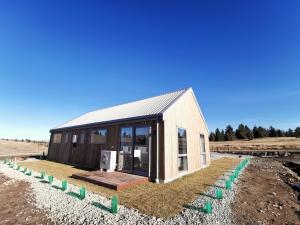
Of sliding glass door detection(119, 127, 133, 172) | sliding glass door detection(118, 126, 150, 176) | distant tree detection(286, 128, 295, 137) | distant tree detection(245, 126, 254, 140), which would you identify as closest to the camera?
sliding glass door detection(118, 126, 150, 176)

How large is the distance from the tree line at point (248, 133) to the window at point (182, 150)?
91.9 metres

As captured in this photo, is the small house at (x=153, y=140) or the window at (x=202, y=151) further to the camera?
the window at (x=202, y=151)

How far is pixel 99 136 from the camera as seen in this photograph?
13.1m

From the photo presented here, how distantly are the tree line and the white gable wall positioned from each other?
8785 centimetres

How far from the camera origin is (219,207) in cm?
545

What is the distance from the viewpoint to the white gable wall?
31.1 feet

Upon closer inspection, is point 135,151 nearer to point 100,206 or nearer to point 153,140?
point 153,140

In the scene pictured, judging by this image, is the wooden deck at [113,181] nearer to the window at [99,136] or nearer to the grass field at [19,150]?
the window at [99,136]

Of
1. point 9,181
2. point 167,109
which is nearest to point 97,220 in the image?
point 167,109

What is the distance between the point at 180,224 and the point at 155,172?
15.8 feet

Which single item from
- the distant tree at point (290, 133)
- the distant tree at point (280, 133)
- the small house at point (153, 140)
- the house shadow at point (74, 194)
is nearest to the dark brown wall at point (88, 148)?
the small house at point (153, 140)

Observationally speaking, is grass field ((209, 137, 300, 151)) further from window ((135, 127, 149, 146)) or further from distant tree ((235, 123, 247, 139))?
window ((135, 127, 149, 146))

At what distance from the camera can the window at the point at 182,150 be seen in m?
10.7

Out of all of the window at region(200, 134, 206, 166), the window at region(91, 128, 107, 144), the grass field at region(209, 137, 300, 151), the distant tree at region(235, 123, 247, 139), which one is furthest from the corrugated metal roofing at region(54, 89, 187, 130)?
the distant tree at region(235, 123, 247, 139)
